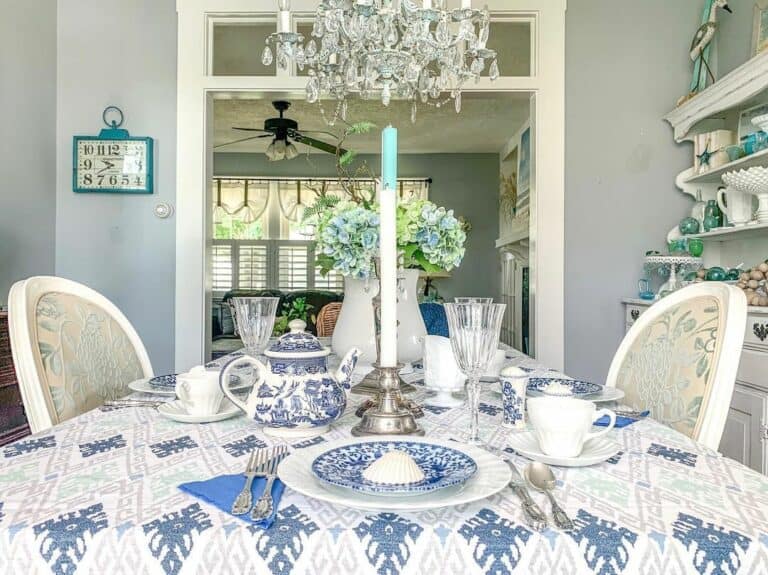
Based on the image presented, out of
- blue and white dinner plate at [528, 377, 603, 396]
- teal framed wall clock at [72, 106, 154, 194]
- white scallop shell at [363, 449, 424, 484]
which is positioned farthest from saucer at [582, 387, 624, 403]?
teal framed wall clock at [72, 106, 154, 194]

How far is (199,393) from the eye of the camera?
965 mm

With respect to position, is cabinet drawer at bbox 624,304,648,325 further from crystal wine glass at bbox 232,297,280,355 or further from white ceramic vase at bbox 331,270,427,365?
crystal wine glass at bbox 232,297,280,355

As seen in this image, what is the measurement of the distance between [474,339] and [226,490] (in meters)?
0.42

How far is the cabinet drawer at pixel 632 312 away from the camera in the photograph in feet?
8.43

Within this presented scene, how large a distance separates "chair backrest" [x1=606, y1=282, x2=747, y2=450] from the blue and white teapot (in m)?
0.64

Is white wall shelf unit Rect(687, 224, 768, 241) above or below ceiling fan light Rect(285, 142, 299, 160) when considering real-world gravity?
below

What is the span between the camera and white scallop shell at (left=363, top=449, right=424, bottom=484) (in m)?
0.58

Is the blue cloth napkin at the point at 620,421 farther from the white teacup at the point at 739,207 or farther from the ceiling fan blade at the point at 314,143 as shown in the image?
the ceiling fan blade at the point at 314,143

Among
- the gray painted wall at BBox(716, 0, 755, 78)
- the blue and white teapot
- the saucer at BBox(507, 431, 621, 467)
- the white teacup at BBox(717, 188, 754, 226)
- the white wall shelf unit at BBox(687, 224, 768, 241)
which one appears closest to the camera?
the saucer at BBox(507, 431, 621, 467)

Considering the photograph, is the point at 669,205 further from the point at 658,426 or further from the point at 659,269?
the point at 658,426

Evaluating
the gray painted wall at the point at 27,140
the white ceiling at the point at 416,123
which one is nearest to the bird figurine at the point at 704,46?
the white ceiling at the point at 416,123

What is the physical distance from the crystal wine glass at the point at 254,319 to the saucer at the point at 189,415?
0.62 ft

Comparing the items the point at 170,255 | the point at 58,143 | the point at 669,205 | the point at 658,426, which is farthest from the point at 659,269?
the point at 58,143

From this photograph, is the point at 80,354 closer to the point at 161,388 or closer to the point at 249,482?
the point at 161,388
